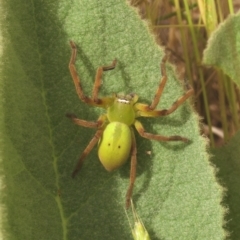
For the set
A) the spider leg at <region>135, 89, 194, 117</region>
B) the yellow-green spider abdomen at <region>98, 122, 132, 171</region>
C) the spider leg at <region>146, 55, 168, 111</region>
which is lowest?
the yellow-green spider abdomen at <region>98, 122, 132, 171</region>

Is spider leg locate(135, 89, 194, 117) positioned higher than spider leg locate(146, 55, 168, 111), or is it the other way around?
spider leg locate(146, 55, 168, 111)

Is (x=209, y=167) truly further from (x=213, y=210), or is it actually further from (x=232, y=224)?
(x=232, y=224)

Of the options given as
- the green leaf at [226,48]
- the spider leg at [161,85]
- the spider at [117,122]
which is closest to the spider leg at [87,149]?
the spider at [117,122]

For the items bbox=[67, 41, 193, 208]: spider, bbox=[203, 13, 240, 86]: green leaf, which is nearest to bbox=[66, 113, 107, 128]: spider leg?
bbox=[67, 41, 193, 208]: spider

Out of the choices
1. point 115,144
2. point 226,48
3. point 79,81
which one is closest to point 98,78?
point 79,81

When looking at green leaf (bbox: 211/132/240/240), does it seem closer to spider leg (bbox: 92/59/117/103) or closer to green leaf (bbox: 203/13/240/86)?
green leaf (bbox: 203/13/240/86)

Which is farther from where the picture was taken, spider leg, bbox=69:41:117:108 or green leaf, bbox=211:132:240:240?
green leaf, bbox=211:132:240:240

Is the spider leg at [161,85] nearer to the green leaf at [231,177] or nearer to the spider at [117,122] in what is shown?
the spider at [117,122]
